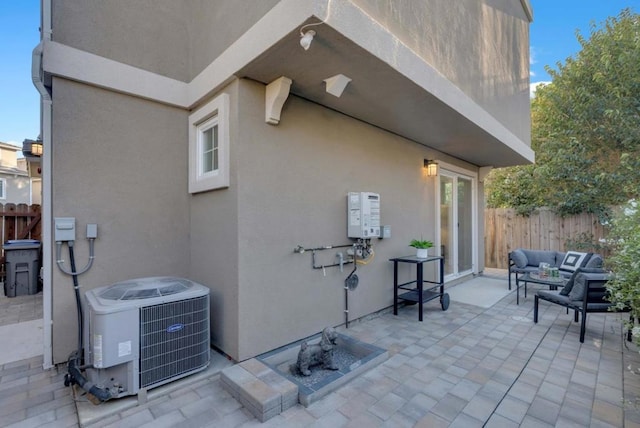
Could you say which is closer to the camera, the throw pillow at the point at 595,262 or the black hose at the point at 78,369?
the black hose at the point at 78,369

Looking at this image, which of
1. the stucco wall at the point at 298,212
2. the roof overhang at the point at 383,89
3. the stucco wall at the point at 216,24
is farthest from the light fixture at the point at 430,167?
the stucco wall at the point at 216,24

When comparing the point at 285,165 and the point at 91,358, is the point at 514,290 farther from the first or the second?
the point at 91,358

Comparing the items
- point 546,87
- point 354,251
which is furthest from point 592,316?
point 546,87

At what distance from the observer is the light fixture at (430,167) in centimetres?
544

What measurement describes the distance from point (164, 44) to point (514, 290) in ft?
23.5

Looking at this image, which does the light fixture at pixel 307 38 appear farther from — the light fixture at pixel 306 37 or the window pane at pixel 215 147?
the window pane at pixel 215 147

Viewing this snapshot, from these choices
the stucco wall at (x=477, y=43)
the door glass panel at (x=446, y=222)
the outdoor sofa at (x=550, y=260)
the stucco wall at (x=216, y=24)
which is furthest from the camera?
the door glass panel at (x=446, y=222)

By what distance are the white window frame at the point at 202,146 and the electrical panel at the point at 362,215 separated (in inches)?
62.7

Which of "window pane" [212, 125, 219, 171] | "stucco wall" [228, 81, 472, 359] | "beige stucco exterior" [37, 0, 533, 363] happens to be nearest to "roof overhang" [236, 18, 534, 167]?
"beige stucco exterior" [37, 0, 533, 363]

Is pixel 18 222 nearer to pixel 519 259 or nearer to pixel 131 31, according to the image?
pixel 131 31

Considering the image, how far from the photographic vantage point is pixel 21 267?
524 centimetres

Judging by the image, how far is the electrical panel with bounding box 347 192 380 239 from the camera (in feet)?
12.1

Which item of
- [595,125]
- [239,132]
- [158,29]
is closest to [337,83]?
[239,132]

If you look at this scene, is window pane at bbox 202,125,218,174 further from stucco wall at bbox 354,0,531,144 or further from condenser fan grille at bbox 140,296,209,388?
stucco wall at bbox 354,0,531,144
